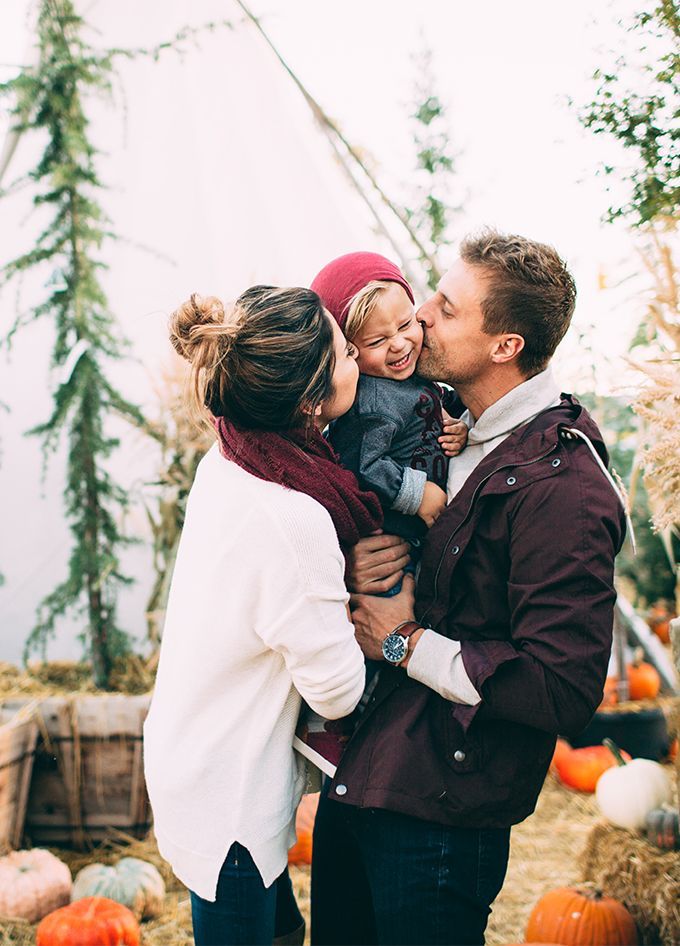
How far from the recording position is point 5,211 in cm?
520

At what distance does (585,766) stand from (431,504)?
3.44m

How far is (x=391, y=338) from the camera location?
2285 mm

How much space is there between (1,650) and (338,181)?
3.35 m

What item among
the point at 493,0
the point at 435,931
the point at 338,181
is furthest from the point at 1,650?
the point at 493,0

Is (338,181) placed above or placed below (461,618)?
above

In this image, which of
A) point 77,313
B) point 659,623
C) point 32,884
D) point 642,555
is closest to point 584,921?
point 32,884

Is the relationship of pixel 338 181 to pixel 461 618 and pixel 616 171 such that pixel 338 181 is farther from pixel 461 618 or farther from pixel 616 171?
pixel 461 618

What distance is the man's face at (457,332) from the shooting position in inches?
85.8

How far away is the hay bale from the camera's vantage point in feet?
10.1

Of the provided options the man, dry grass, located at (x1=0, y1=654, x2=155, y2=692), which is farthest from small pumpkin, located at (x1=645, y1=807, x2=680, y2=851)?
dry grass, located at (x1=0, y1=654, x2=155, y2=692)

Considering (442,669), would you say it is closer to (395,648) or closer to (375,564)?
(395,648)

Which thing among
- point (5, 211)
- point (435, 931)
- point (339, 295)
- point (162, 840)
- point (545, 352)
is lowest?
point (435, 931)

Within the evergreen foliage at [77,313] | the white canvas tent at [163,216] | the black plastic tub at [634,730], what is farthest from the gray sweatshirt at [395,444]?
the black plastic tub at [634,730]

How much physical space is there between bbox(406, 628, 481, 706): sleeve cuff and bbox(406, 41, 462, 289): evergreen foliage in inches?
240
